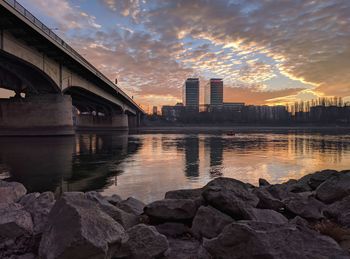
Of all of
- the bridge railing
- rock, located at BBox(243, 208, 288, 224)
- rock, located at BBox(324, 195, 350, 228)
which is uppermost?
the bridge railing

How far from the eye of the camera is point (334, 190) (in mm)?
9203

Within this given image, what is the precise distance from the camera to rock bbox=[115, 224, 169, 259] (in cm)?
494

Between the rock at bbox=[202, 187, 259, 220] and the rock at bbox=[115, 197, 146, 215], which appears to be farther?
the rock at bbox=[115, 197, 146, 215]

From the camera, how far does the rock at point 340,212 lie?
278 inches

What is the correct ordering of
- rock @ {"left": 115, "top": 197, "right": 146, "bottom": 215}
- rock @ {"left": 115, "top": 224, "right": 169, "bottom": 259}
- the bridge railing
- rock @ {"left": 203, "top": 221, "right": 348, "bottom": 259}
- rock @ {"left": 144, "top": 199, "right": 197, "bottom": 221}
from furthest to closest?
1. the bridge railing
2. rock @ {"left": 115, "top": 197, "right": 146, "bottom": 215}
3. rock @ {"left": 144, "top": 199, "right": 197, "bottom": 221}
4. rock @ {"left": 115, "top": 224, "right": 169, "bottom": 259}
5. rock @ {"left": 203, "top": 221, "right": 348, "bottom": 259}

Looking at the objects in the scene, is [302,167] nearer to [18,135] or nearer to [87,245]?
[87,245]

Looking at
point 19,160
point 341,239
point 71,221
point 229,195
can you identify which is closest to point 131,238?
point 71,221

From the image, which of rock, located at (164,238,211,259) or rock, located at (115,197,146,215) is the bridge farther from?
rock, located at (164,238,211,259)

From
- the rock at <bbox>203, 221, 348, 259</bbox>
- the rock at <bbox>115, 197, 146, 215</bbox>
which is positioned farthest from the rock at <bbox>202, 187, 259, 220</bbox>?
the rock at <bbox>115, 197, 146, 215</bbox>

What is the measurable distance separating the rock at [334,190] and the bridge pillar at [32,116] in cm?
4918

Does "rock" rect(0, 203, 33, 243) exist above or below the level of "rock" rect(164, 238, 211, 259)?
above

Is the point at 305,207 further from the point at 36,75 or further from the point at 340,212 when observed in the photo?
the point at 36,75

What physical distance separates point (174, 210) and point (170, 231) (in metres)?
0.52

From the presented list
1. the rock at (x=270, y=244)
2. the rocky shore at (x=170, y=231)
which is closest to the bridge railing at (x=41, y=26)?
the rocky shore at (x=170, y=231)
